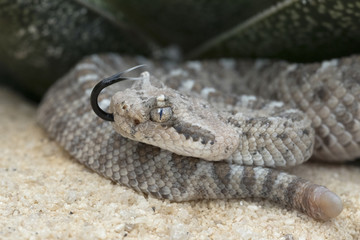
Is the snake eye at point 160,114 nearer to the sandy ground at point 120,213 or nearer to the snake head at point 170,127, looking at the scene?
the snake head at point 170,127

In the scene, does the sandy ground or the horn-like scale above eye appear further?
the horn-like scale above eye

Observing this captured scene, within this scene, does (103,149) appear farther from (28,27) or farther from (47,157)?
(28,27)

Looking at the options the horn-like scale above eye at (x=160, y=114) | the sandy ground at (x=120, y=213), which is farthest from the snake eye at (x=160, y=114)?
the sandy ground at (x=120, y=213)

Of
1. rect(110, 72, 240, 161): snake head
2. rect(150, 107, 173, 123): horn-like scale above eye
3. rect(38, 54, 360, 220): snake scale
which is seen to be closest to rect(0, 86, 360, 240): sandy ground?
rect(38, 54, 360, 220): snake scale

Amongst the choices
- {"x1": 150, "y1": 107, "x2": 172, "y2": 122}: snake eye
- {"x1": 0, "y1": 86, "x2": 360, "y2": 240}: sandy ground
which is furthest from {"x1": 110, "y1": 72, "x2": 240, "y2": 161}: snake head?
{"x1": 0, "y1": 86, "x2": 360, "y2": 240}: sandy ground

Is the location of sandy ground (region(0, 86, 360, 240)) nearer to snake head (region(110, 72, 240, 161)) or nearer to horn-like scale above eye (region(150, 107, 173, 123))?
snake head (region(110, 72, 240, 161))

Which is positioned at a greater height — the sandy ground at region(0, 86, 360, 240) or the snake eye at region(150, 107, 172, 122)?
the snake eye at region(150, 107, 172, 122)

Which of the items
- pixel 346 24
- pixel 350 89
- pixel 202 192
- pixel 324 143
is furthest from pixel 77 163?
pixel 346 24

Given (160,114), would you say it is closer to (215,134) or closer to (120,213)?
(215,134)
